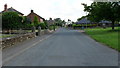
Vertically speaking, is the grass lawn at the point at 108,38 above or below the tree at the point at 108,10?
below

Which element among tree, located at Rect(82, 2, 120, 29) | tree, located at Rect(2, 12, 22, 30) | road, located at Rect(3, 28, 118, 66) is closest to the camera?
road, located at Rect(3, 28, 118, 66)

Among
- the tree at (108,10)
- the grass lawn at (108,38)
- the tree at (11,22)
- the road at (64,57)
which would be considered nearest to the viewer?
the road at (64,57)

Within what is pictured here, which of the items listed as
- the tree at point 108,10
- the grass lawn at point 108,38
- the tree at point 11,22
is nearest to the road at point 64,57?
the grass lawn at point 108,38

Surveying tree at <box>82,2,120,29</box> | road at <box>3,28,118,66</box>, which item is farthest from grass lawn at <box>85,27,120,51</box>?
tree at <box>82,2,120,29</box>

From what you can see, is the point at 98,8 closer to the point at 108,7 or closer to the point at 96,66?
the point at 108,7

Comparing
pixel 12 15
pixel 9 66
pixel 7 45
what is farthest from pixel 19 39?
pixel 12 15

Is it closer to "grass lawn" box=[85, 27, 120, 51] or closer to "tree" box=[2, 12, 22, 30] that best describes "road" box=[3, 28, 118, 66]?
"grass lawn" box=[85, 27, 120, 51]

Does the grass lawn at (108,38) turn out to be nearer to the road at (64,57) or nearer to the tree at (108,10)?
the road at (64,57)

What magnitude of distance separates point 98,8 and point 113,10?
→ 12.7ft

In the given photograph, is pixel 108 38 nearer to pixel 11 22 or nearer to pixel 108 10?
pixel 108 10

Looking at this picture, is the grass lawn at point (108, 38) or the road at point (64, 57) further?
the grass lawn at point (108, 38)

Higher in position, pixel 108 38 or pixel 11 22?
pixel 11 22

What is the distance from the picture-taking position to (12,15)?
4681 cm

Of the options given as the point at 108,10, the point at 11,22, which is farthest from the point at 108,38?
the point at 11,22
